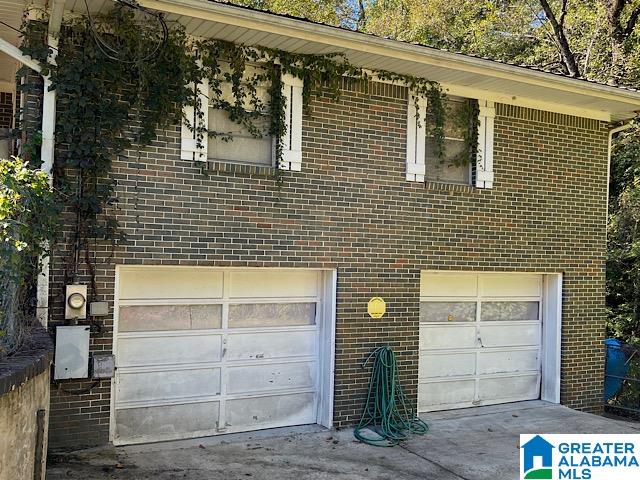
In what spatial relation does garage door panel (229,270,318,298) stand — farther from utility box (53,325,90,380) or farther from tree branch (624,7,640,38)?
tree branch (624,7,640,38)

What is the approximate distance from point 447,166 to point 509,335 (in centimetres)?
282

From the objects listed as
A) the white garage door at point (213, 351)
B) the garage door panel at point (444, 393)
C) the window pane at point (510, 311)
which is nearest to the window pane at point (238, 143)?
the white garage door at point (213, 351)

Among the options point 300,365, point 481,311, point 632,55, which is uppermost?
point 632,55

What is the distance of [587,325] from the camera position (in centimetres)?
999

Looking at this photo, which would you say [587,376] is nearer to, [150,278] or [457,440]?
[457,440]

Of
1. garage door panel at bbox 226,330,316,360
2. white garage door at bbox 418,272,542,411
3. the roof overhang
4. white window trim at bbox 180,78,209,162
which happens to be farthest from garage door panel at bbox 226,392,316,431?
the roof overhang

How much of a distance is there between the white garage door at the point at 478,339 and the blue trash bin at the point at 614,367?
1.67 meters

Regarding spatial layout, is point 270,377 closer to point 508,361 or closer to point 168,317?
point 168,317

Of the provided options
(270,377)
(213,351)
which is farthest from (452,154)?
(213,351)

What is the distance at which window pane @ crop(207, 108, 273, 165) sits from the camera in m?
7.33

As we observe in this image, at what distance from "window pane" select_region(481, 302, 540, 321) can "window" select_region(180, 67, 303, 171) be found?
3.88 m

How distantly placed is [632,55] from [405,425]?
33.9 ft

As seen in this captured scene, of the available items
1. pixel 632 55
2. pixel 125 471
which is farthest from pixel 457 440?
pixel 632 55

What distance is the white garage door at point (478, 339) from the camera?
355 inches
